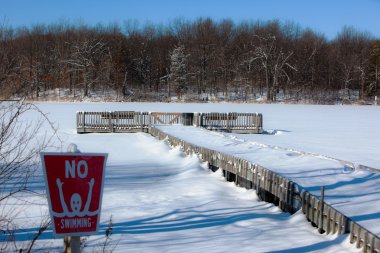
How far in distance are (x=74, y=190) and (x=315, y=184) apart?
674 cm

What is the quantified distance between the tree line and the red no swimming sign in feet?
193

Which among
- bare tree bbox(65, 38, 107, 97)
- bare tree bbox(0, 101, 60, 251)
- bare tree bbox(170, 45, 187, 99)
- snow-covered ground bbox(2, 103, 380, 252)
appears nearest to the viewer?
bare tree bbox(0, 101, 60, 251)

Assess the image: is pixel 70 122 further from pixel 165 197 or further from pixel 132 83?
pixel 132 83

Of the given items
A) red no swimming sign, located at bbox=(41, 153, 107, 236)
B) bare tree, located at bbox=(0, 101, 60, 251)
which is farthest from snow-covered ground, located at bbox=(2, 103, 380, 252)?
red no swimming sign, located at bbox=(41, 153, 107, 236)

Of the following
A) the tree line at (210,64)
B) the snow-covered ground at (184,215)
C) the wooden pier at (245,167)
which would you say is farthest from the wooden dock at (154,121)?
the tree line at (210,64)

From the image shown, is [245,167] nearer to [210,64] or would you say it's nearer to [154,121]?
[154,121]

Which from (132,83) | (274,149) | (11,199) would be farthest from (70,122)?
(132,83)

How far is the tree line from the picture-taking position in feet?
223

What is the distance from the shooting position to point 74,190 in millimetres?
2395

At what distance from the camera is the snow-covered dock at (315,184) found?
6121 mm

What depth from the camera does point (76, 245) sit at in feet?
7.90

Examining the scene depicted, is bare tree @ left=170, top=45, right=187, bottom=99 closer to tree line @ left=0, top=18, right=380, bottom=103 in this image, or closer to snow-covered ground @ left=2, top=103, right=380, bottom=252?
tree line @ left=0, top=18, right=380, bottom=103

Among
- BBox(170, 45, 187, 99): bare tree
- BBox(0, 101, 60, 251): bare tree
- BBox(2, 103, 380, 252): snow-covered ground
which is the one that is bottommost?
BBox(2, 103, 380, 252): snow-covered ground

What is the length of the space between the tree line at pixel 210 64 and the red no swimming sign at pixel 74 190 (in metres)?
58.8
